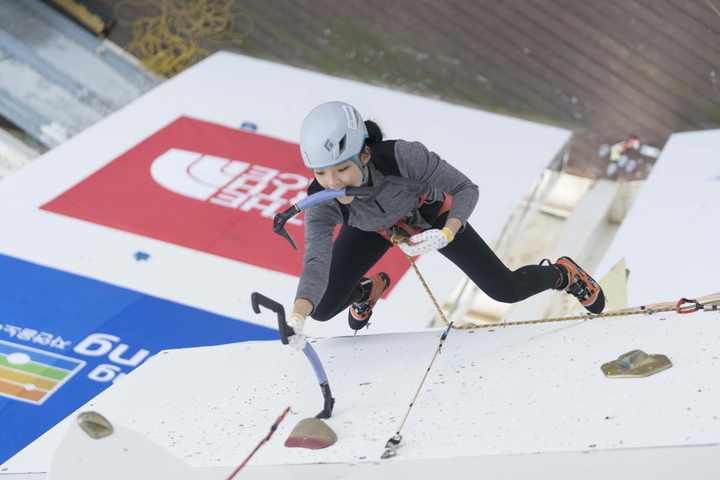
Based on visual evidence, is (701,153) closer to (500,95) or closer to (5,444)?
(500,95)

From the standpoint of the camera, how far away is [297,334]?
156cm

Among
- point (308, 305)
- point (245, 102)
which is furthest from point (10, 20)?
point (308, 305)

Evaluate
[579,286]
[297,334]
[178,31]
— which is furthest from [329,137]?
[178,31]

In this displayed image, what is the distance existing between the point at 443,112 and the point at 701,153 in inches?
65.6

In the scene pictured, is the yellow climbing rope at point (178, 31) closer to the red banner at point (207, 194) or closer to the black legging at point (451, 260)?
the red banner at point (207, 194)

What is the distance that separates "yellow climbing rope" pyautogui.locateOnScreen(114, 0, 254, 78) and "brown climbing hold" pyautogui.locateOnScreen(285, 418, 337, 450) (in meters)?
4.71

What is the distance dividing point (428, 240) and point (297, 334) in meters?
0.42

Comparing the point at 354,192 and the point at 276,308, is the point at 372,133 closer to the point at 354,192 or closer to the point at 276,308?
the point at 354,192

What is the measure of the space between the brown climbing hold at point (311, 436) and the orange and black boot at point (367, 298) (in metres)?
0.73

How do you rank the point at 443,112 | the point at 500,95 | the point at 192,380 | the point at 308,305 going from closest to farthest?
1. the point at 308,305
2. the point at 192,380
3. the point at 443,112
4. the point at 500,95

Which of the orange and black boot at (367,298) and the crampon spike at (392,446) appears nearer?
the crampon spike at (392,446)

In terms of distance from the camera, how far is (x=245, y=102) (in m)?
4.84

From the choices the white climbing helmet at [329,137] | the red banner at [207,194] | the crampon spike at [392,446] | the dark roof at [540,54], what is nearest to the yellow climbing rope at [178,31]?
the dark roof at [540,54]

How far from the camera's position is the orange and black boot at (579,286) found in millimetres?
2211
